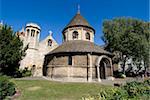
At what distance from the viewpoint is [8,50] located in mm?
25312

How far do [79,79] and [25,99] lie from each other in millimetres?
14064

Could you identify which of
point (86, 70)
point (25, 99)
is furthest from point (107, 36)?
point (25, 99)

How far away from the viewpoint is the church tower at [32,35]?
45.8 meters

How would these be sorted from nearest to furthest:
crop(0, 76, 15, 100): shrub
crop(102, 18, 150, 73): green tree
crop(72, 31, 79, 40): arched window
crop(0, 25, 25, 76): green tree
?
crop(0, 76, 15, 100): shrub
crop(0, 25, 25, 76): green tree
crop(72, 31, 79, 40): arched window
crop(102, 18, 150, 73): green tree

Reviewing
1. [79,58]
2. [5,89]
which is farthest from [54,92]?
[79,58]

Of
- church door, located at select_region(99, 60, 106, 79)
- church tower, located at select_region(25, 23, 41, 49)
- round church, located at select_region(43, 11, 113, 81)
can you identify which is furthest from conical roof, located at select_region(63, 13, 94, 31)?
church tower, located at select_region(25, 23, 41, 49)

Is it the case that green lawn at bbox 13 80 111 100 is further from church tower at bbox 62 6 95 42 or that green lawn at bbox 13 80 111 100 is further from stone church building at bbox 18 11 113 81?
church tower at bbox 62 6 95 42

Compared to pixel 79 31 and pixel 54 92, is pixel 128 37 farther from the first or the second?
pixel 54 92

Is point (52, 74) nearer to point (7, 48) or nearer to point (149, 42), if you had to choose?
point (7, 48)

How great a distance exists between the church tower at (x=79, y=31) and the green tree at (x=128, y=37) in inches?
218

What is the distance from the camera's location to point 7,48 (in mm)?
25125

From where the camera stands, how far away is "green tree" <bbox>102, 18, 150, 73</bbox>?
1457 inches

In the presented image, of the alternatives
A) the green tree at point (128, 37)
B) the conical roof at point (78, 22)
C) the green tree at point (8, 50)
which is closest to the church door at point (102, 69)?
the green tree at point (128, 37)

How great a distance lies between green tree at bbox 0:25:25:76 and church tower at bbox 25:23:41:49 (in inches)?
680
